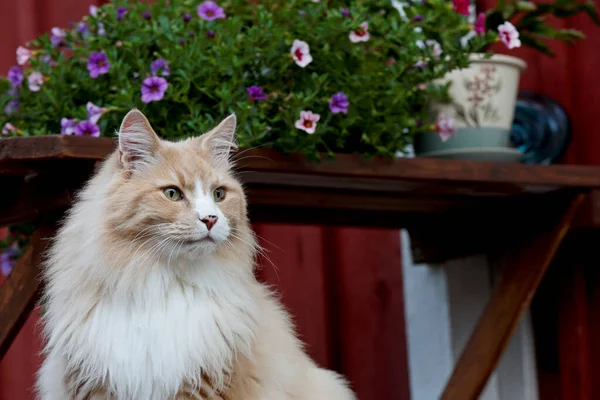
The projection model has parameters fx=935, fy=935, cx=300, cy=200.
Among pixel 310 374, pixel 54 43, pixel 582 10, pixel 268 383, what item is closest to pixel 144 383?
pixel 268 383

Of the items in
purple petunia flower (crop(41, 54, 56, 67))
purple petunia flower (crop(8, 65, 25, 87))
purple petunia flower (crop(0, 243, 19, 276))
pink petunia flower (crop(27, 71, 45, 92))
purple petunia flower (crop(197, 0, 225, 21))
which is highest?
purple petunia flower (crop(197, 0, 225, 21))

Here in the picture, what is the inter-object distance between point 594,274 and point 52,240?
184 centimetres

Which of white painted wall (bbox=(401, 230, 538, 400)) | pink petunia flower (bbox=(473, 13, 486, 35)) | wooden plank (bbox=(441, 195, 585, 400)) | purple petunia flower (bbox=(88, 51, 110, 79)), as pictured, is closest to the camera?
purple petunia flower (bbox=(88, 51, 110, 79))

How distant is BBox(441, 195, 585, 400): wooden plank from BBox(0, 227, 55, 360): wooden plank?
3.99 ft

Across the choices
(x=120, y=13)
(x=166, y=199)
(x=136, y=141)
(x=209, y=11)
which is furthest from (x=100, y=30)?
(x=166, y=199)

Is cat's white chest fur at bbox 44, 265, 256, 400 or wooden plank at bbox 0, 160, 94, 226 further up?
wooden plank at bbox 0, 160, 94, 226

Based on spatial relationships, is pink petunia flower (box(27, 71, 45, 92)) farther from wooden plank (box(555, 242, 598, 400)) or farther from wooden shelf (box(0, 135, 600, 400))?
wooden plank (box(555, 242, 598, 400))

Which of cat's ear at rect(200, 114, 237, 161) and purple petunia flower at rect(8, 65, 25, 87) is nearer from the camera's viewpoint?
cat's ear at rect(200, 114, 237, 161)

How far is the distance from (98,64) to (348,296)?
59.7 inches

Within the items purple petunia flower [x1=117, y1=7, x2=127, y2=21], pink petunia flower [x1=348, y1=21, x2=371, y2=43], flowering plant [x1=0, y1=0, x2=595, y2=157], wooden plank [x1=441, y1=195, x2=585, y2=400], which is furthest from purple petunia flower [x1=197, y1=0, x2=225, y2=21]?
wooden plank [x1=441, y1=195, x2=585, y2=400]

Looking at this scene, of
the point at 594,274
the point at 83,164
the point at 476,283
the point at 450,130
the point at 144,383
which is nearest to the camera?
the point at 144,383

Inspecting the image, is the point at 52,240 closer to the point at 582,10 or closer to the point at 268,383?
the point at 268,383

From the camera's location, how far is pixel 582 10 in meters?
3.25

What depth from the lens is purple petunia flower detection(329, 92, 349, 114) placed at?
99.3 inches
